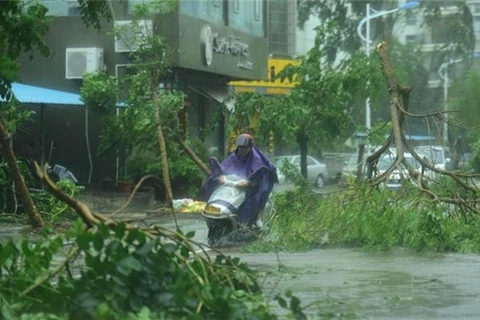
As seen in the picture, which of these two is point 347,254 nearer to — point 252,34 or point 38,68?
point 38,68

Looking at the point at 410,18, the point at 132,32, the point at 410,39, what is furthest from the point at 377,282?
the point at 410,39

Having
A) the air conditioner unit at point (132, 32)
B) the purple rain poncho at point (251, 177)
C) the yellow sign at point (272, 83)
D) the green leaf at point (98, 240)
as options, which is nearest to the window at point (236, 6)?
the yellow sign at point (272, 83)

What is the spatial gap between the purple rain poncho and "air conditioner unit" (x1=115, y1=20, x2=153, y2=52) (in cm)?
944

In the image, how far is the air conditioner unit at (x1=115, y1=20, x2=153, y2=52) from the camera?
26641mm

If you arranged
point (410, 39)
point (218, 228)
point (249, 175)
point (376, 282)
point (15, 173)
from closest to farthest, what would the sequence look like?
point (376, 282), point (15, 173), point (218, 228), point (249, 175), point (410, 39)

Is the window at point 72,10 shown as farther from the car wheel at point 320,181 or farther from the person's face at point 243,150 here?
the car wheel at point 320,181

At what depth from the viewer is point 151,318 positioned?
713cm

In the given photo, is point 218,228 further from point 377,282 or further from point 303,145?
point 303,145

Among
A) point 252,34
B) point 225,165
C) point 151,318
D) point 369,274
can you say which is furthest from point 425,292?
point 252,34

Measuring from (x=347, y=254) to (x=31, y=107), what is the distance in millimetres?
15907

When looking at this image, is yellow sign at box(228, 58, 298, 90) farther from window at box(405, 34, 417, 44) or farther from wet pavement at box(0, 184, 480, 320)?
wet pavement at box(0, 184, 480, 320)

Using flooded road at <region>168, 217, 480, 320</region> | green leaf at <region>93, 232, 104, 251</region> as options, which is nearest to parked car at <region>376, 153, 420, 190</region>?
flooded road at <region>168, 217, 480, 320</region>

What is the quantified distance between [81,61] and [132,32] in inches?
142

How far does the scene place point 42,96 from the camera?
1037 inches
